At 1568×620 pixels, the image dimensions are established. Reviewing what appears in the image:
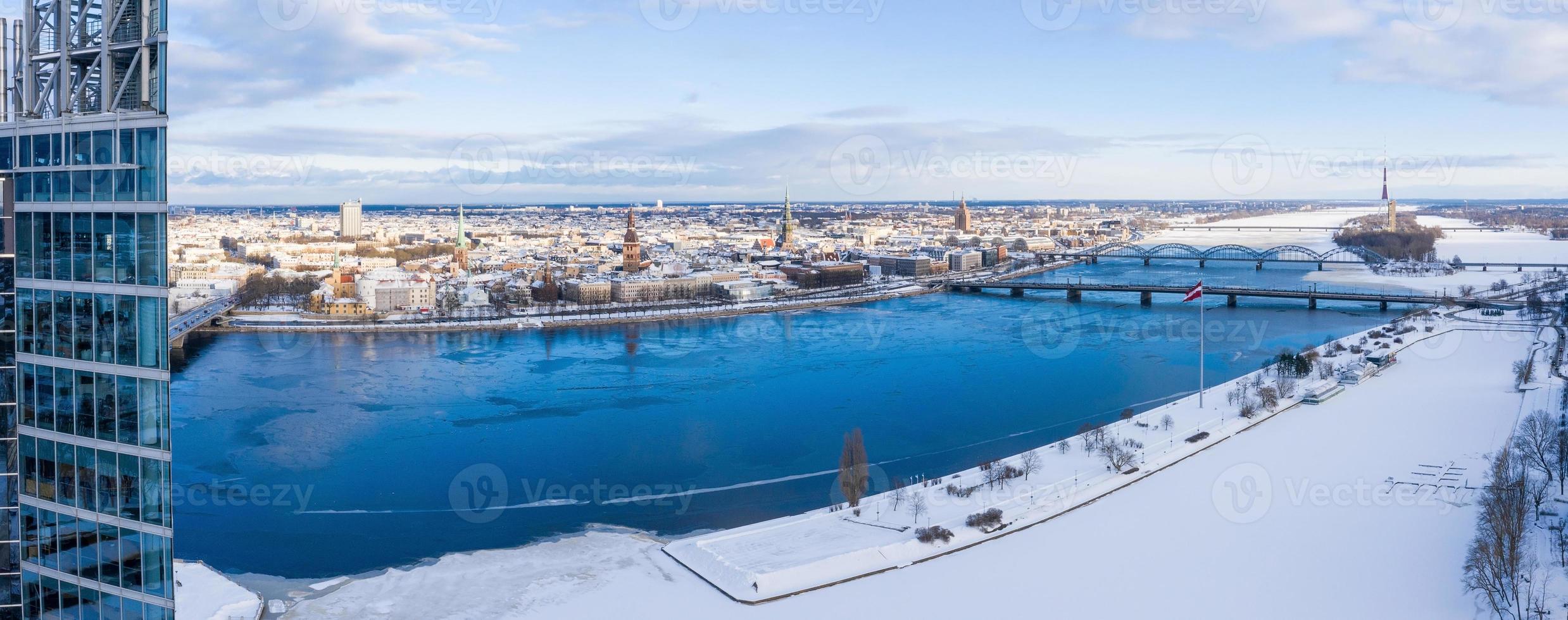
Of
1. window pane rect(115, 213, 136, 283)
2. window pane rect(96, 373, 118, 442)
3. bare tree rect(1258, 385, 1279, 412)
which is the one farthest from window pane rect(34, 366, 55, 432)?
bare tree rect(1258, 385, 1279, 412)

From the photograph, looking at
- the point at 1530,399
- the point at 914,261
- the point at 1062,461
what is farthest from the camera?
the point at 914,261

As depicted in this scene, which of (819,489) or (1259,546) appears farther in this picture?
(819,489)

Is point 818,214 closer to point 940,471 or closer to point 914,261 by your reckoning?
point 914,261

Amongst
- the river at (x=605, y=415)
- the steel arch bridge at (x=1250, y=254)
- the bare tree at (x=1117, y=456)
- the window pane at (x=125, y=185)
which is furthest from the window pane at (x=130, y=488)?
the steel arch bridge at (x=1250, y=254)

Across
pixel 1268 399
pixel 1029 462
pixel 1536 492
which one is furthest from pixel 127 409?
pixel 1268 399

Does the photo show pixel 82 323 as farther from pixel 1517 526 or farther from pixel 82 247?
pixel 1517 526

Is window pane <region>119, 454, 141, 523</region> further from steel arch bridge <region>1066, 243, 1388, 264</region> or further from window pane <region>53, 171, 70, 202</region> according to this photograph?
steel arch bridge <region>1066, 243, 1388, 264</region>

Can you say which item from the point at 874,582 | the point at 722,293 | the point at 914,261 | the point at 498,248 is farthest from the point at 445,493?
the point at 498,248
